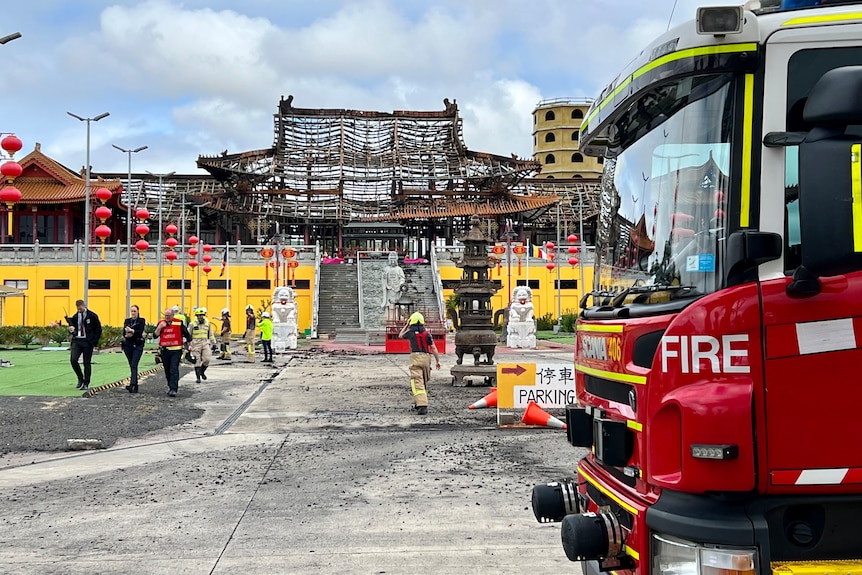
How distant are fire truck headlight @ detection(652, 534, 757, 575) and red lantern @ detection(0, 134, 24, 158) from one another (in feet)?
50.0

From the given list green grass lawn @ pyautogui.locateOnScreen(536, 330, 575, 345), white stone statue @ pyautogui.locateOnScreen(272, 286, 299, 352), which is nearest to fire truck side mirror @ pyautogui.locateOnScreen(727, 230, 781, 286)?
white stone statue @ pyautogui.locateOnScreen(272, 286, 299, 352)

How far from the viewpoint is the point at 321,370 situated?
22859 mm

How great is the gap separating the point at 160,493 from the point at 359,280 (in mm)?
35878

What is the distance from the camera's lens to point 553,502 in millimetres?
4316

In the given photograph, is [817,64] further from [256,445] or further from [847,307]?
[256,445]

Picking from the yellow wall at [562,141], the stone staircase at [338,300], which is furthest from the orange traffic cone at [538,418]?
the yellow wall at [562,141]

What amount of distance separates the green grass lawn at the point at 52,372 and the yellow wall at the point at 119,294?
15861mm

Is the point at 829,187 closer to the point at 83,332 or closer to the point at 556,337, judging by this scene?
the point at 83,332

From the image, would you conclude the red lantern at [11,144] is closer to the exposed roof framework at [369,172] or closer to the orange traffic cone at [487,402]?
the orange traffic cone at [487,402]

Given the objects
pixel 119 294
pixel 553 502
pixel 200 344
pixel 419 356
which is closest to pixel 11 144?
pixel 200 344

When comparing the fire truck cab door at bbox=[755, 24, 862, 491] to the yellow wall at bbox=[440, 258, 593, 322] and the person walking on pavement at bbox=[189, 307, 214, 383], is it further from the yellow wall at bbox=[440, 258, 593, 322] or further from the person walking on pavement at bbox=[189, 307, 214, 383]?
the yellow wall at bbox=[440, 258, 593, 322]

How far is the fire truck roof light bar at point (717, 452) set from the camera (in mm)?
2885

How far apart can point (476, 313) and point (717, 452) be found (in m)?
16.4

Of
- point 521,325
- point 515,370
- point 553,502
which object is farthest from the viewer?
point 521,325
